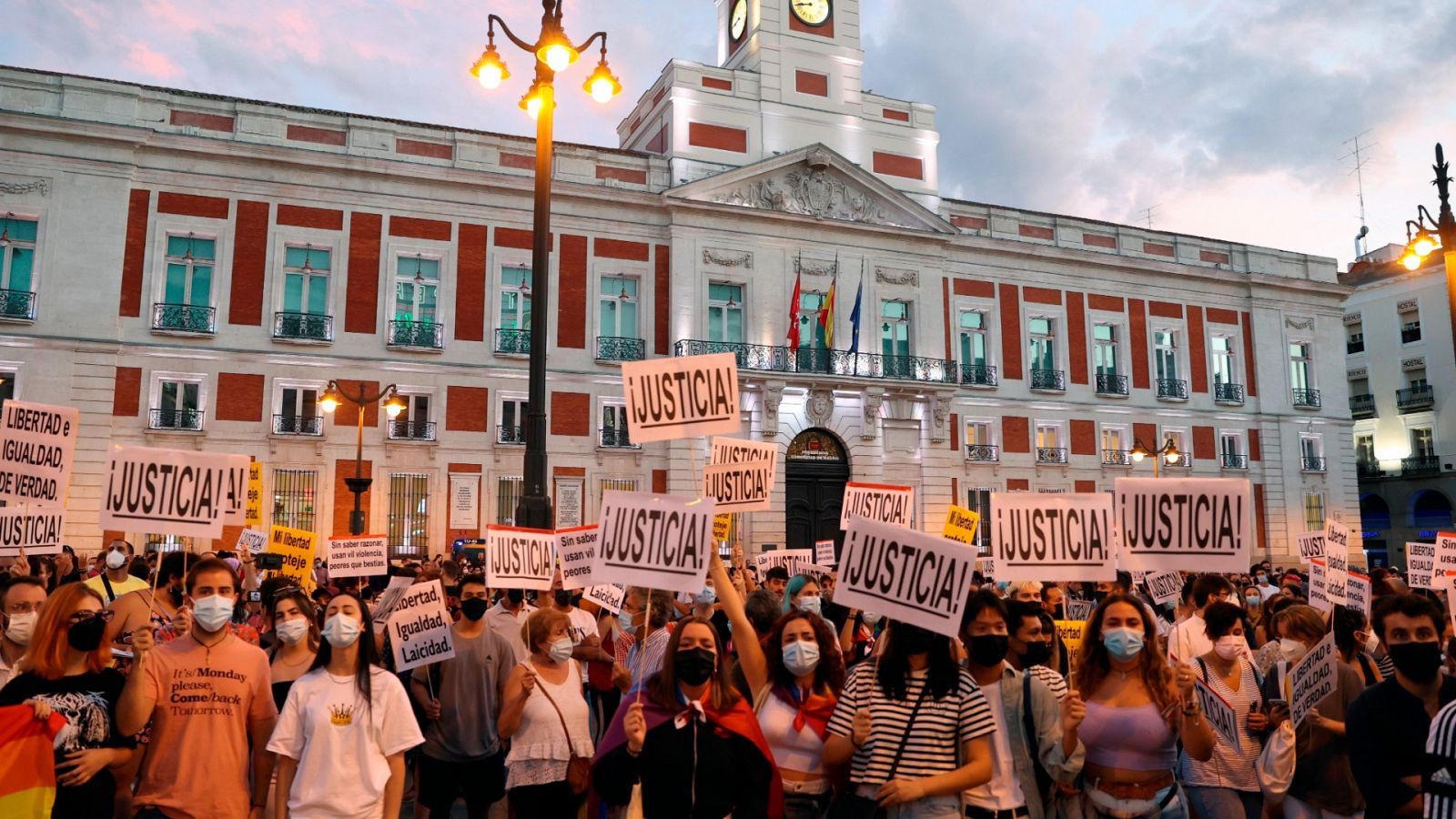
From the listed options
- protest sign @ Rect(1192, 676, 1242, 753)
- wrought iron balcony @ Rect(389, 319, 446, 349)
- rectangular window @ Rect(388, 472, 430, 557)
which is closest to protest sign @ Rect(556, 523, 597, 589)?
protest sign @ Rect(1192, 676, 1242, 753)

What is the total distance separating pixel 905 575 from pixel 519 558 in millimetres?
4350

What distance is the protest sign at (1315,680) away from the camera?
5.82 m

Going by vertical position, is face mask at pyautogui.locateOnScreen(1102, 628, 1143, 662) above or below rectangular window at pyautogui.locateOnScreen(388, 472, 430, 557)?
below

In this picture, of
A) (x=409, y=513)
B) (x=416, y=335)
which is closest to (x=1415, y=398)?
(x=416, y=335)

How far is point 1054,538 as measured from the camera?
22.4ft

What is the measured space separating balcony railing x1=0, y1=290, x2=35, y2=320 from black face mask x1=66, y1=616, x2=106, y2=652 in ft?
78.1

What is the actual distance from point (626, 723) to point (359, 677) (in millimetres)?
1322

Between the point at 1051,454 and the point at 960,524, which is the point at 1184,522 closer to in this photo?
the point at 960,524

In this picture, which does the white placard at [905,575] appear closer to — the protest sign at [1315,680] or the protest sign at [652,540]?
the protest sign at [652,540]

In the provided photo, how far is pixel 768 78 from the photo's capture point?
32.2 metres

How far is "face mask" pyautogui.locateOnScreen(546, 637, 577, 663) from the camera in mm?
6277

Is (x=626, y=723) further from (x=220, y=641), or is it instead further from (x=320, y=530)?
(x=320, y=530)

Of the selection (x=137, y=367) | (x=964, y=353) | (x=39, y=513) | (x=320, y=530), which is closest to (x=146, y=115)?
(x=137, y=367)

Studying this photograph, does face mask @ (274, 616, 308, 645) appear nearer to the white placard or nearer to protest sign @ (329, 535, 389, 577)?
the white placard
